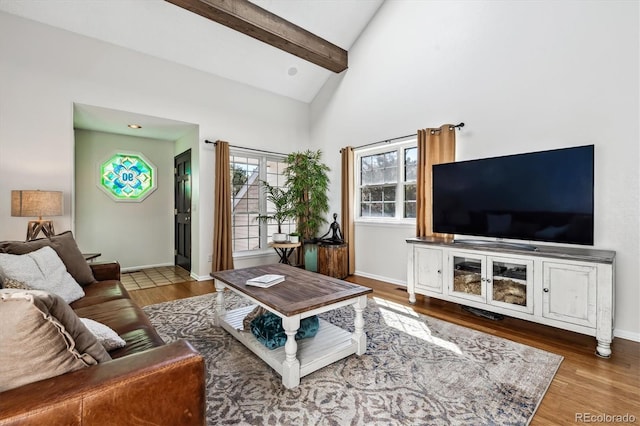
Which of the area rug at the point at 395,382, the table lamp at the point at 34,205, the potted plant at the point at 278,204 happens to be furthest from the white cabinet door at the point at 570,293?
the table lamp at the point at 34,205

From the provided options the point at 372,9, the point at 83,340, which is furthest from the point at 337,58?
the point at 83,340

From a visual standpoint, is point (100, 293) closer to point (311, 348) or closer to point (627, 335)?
point (311, 348)

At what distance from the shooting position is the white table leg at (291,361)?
5.83 ft

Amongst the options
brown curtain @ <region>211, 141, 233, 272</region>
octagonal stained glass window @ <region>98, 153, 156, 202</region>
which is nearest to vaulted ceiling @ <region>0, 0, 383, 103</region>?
brown curtain @ <region>211, 141, 233, 272</region>

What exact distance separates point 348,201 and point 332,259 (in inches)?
37.4

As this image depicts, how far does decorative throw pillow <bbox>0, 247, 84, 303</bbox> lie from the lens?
5.89ft

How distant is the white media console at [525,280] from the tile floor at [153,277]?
346 centimetres

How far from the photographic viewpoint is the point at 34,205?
294 cm

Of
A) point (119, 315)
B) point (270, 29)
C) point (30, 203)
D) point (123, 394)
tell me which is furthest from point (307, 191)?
point (123, 394)

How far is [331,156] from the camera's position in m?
5.14

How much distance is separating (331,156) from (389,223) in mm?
1638

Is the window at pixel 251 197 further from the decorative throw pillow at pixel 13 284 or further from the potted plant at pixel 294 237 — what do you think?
the decorative throw pillow at pixel 13 284

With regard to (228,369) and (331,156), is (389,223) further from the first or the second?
(228,369)

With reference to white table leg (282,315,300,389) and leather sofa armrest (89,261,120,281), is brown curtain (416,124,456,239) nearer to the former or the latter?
white table leg (282,315,300,389)
